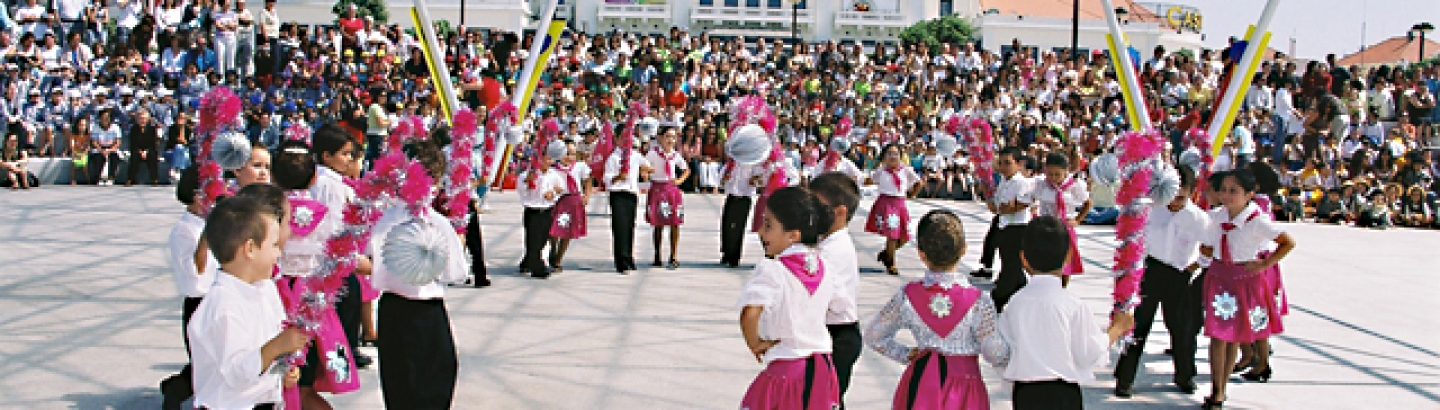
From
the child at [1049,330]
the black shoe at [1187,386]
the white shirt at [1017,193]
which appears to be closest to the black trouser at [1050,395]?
the child at [1049,330]

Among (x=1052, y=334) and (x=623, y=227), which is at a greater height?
(x=1052, y=334)

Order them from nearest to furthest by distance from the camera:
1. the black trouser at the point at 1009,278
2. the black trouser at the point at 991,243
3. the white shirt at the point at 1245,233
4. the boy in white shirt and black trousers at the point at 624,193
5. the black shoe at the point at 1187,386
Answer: the white shirt at the point at 1245,233 → the black shoe at the point at 1187,386 → the black trouser at the point at 1009,278 → the black trouser at the point at 991,243 → the boy in white shirt and black trousers at the point at 624,193

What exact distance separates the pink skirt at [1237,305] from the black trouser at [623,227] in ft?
17.2

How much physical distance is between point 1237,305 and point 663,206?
17.9 feet

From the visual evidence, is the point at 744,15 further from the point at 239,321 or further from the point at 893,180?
the point at 239,321

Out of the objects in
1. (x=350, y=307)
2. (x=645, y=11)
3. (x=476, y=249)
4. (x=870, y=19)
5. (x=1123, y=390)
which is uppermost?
(x=645, y=11)

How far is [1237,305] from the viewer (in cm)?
604

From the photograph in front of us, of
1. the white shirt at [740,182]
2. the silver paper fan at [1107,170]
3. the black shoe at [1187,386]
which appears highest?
the silver paper fan at [1107,170]

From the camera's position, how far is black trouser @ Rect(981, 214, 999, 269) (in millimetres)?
9469

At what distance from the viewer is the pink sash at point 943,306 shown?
4.04 m

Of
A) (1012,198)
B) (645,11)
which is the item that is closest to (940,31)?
(645,11)

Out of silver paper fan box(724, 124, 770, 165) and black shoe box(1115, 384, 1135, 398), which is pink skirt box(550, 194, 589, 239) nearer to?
silver paper fan box(724, 124, 770, 165)

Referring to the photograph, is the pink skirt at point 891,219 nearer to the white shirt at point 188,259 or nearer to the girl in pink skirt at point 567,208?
the girl in pink skirt at point 567,208

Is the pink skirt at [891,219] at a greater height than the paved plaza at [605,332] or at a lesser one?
greater
